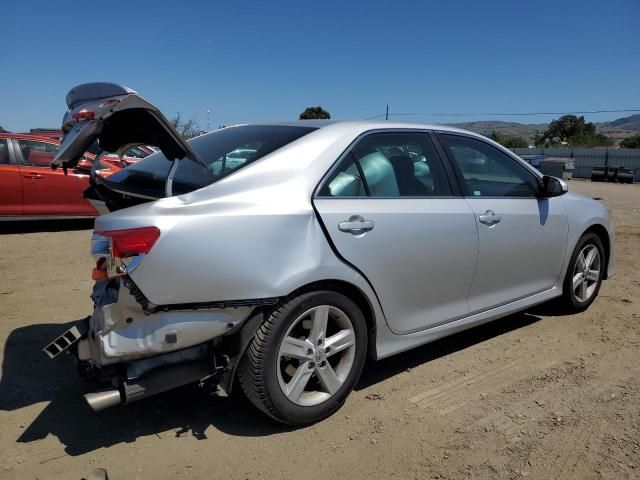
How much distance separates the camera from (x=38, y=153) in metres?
8.91

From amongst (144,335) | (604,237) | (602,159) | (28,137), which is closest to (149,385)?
(144,335)

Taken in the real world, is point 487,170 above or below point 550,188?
above

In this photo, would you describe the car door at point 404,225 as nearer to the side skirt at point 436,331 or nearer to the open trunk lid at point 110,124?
the side skirt at point 436,331

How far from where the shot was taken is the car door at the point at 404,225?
118 inches

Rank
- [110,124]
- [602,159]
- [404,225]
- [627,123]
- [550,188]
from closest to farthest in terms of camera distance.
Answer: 1. [110,124]
2. [404,225]
3. [550,188]
4. [602,159]
5. [627,123]

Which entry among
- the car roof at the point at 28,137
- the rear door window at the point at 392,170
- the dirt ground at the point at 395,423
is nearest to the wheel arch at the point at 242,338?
the dirt ground at the point at 395,423

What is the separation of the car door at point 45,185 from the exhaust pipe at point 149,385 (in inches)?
275

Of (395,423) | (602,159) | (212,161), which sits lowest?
(395,423)

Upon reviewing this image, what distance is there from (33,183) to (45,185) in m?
0.17

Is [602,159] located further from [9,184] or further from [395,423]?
[395,423]

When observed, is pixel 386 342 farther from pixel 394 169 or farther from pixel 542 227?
pixel 542 227

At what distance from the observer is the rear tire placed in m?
4.63

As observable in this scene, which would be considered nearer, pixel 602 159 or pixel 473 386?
pixel 473 386

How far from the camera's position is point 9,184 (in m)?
8.52
